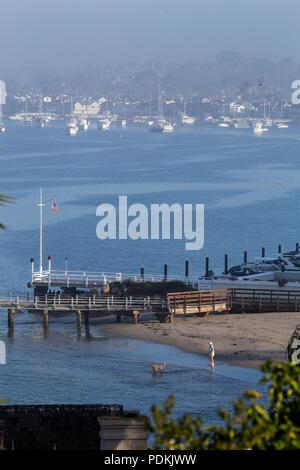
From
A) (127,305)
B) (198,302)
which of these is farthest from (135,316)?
(198,302)

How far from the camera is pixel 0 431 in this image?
752 inches

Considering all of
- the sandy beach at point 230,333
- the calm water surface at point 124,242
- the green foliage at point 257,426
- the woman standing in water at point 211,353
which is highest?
the green foliage at point 257,426

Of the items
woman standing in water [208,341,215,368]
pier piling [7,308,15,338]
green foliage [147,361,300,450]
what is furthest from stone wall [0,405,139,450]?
pier piling [7,308,15,338]

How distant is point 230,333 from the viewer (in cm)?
3856

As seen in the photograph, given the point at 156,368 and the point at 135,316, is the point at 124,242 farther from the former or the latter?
the point at 156,368

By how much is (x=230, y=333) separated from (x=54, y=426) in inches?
777

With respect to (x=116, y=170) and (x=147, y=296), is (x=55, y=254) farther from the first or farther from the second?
(x=116, y=170)

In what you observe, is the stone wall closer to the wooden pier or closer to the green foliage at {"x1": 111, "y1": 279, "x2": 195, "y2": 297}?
the wooden pier

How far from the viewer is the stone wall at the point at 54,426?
19000 mm

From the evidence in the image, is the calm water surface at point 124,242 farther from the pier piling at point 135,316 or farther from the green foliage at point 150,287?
the green foliage at point 150,287

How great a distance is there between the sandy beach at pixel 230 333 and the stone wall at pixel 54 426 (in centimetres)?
1515

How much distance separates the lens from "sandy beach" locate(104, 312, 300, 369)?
1398 inches

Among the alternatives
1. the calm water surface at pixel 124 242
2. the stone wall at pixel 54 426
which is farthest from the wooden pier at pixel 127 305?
the stone wall at pixel 54 426
